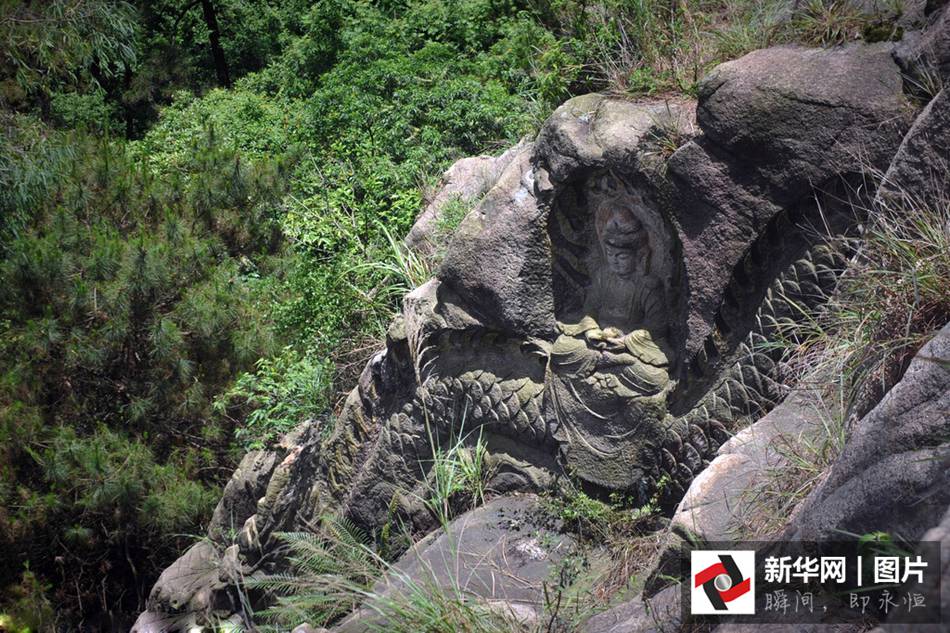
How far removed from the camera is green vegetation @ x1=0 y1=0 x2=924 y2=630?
684 centimetres

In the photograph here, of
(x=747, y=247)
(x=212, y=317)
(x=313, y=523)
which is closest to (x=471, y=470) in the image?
(x=313, y=523)

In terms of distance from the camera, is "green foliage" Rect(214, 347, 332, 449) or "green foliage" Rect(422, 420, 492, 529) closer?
"green foliage" Rect(422, 420, 492, 529)

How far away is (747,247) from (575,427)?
1.24 metres

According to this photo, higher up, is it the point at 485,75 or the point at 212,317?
the point at 485,75

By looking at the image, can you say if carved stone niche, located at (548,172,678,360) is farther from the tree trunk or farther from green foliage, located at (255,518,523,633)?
the tree trunk

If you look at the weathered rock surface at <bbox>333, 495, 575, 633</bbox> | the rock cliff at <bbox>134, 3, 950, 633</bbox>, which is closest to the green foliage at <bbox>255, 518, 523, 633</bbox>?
the weathered rock surface at <bbox>333, 495, 575, 633</bbox>

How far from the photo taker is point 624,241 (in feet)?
14.8

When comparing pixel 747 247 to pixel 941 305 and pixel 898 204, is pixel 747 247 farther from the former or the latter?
pixel 941 305

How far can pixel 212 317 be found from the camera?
24.6 feet

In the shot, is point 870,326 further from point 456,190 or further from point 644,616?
point 456,190

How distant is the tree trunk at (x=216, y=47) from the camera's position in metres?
13.1

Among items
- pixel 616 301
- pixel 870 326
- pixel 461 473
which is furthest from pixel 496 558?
pixel 870 326

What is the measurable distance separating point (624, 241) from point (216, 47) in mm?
10019

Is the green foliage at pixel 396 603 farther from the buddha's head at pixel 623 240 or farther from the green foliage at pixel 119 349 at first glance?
the green foliage at pixel 119 349
